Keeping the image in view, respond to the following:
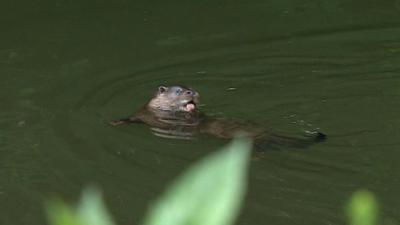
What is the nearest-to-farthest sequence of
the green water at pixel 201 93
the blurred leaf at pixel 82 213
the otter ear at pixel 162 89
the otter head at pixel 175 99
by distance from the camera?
the blurred leaf at pixel 82 213 → the green water at pixel 201 93 → the otter head at pixel 175 99 → the otter ear at pixel 162 89

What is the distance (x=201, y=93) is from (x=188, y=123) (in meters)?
0.88

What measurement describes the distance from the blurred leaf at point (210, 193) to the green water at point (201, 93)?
438 cm

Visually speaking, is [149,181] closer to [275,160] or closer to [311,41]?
[275,160]

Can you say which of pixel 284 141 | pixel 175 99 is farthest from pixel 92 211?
pixel 175 99

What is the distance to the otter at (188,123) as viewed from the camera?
20.5 feet

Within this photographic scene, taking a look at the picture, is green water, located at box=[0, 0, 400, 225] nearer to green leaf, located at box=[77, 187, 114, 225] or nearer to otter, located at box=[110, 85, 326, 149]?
otter, located at box=[110, 85, 326, 149]

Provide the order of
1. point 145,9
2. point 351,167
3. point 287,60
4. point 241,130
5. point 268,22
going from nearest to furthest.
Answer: point 351,167, point 241,130, point 287,60, point 268,22, point 145,9

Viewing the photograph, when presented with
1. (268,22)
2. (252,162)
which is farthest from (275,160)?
(268,22)

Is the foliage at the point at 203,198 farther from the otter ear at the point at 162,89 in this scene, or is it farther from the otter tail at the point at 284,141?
the otter ear at the point at 162,89

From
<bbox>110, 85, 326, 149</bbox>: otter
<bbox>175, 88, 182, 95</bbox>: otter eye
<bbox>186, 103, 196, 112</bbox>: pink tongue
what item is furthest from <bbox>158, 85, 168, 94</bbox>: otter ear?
<bbox>186, 103, 196, 112</bbox>: pink tongue

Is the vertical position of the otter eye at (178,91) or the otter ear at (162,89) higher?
the otter eye at (178,91)

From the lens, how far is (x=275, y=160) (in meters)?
5.97

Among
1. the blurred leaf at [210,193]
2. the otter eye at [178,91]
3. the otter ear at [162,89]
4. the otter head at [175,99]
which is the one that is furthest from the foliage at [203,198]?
the otter ear at [162,89]

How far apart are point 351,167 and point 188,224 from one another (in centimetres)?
518
